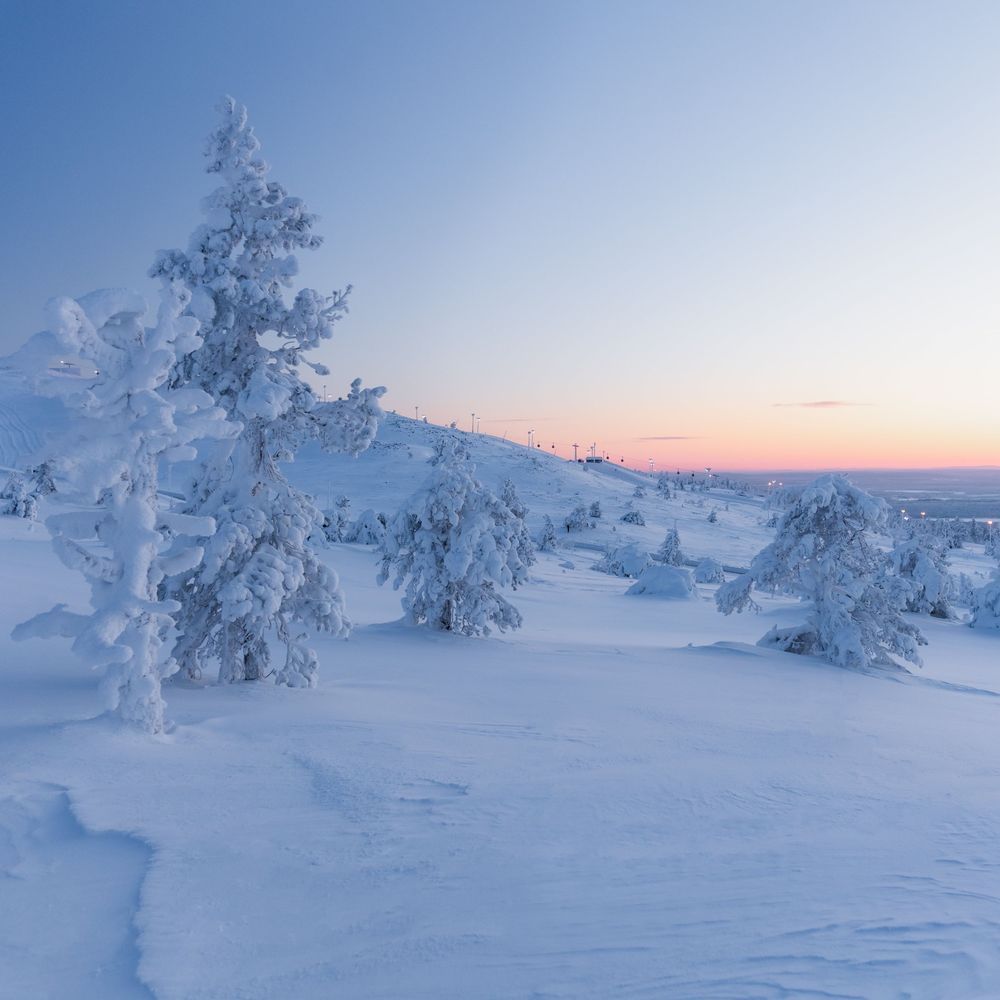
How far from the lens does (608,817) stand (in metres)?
5.18

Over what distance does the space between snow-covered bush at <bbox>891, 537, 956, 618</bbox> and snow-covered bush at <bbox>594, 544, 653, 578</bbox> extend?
49.6 feet

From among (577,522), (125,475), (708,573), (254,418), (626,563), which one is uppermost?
(254,418)

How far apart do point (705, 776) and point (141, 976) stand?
4.43 m

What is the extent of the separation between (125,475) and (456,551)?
989cm

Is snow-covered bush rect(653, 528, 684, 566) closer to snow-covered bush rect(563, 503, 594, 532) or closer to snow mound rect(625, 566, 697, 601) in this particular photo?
snow-covered bush rect(563, 503, 594, 532)

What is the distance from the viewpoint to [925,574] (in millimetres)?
32625

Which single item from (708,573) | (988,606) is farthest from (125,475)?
(708,573)

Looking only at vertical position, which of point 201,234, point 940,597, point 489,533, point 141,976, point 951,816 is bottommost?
point 940,597

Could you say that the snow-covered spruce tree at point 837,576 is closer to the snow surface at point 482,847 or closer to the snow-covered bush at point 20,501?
the snow surface at point 482,847

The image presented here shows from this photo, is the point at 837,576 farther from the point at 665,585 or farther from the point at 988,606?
the point at 988,606

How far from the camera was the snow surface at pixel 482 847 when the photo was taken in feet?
11.4

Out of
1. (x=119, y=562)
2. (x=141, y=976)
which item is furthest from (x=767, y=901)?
(x=119, y=562)

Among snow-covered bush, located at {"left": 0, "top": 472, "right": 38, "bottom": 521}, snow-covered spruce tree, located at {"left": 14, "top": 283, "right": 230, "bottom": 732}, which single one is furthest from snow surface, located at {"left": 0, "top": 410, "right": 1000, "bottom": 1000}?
snow-covered bush, located at {"left": 0, "top": 472, "right": 38, "bottom": 521}

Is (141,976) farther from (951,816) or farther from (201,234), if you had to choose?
(201,234)
